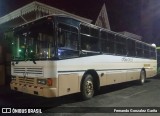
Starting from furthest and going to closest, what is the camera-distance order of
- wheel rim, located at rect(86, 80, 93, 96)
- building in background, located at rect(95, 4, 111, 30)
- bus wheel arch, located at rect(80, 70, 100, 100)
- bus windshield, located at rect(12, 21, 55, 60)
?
1. building in background, located at rect(95, 4, 111, 30)
2. wheel rim, located at rect(86, 80, 93, 96)
3. bus wheel arch, located at rect(80, 70, 100, 100)
4. bus windshield, located at rect(12, 21, 55, 60)

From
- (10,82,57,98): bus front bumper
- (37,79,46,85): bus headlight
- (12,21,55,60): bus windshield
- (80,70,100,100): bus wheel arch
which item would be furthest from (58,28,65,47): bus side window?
(80,70,100,100): bus wheel arch

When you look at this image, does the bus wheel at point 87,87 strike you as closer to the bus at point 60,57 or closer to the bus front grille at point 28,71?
the bus at point 60,57

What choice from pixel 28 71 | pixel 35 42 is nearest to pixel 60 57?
pixel 35 42

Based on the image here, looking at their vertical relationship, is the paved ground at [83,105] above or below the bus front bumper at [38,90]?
below

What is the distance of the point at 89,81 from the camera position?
8930 mm

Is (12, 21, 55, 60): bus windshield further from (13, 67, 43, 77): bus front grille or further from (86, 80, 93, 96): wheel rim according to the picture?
(86, 80, 93, 96): wheel rim

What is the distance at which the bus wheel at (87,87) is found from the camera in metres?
8.52

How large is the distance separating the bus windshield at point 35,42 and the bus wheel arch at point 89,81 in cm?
211

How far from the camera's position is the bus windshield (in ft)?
23.5

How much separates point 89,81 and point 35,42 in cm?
280

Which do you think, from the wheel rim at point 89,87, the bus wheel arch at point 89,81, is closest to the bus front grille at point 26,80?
the bus wheel arch at point 89,81

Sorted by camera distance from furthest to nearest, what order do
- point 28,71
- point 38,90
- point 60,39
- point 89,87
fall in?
1. point 89,87
2. point 28,71
3. point 60,39
4. point 38,90

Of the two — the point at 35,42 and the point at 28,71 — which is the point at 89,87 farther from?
the point at 35,42

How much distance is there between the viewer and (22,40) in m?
8.16
